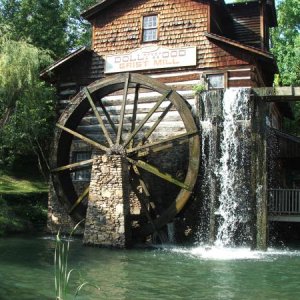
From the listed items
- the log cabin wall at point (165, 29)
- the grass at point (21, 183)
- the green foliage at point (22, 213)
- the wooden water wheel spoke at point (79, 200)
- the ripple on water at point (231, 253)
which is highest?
the log cabin wall at point (165, 29)

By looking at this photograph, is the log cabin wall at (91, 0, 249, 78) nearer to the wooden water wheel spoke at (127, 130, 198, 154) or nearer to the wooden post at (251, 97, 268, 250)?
the wooden water wheel spoke at (127, 130, 198, 154)

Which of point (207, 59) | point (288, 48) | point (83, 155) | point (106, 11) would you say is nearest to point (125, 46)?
point (106, 11)

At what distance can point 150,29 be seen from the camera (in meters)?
13.5

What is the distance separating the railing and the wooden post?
1.44m

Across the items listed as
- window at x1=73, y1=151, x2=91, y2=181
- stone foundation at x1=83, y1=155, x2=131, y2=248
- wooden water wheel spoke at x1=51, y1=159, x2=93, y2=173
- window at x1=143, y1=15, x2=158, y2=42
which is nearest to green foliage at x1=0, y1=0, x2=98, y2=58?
window at x1=73, y1=151, x2=91, y2=181

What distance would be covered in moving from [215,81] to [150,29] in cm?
254

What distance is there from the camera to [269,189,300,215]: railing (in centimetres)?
1148

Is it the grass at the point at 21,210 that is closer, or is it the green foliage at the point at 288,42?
the grass at the point at 21,210

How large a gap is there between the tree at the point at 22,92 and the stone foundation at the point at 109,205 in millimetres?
4077

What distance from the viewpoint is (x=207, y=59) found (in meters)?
12.6

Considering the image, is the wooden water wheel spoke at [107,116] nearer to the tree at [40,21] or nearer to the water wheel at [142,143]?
the water wheel at [142,143]

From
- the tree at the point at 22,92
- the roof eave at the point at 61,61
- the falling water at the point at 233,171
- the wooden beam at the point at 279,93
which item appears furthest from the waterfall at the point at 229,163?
the tree at the point at 22,92

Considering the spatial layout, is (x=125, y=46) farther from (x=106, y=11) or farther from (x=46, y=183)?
(x=46, y=183)

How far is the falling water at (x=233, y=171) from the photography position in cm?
1070
